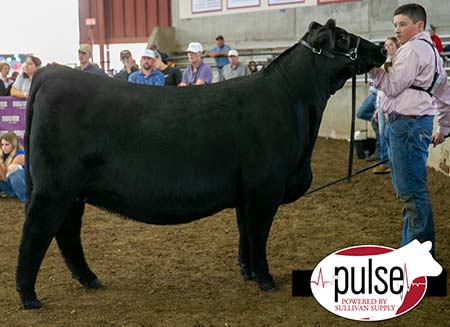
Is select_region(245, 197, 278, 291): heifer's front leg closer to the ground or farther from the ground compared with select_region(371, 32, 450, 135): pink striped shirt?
closer to the ground

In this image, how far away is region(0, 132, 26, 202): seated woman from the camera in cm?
767

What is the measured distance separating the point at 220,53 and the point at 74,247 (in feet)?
41.5

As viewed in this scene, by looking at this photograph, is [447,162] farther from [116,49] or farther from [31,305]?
[116,49]

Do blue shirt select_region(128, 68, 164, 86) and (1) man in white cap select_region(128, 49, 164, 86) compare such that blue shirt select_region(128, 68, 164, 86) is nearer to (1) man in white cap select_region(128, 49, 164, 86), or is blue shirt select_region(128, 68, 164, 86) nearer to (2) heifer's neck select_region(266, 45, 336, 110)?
Answer: (1) man in white cap select_region(128, 49, 164, 86)

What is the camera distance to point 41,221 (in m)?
3.86

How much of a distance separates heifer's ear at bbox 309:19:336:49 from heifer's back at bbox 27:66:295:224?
0.61 metres

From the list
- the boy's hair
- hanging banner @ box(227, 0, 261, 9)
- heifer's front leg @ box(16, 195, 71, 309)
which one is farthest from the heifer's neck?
hanging banner @ box(227, 0, 261, 9)

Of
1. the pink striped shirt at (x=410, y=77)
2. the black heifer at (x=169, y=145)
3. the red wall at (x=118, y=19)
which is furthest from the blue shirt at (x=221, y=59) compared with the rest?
the black heifer at (x=169, y=145)

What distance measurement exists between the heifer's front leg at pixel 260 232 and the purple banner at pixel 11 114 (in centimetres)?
616

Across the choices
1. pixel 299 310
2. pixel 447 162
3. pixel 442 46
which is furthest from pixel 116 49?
pixel 299 310

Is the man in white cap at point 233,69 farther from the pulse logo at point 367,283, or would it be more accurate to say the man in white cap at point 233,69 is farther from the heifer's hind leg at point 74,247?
the pulse logo at point 367,283

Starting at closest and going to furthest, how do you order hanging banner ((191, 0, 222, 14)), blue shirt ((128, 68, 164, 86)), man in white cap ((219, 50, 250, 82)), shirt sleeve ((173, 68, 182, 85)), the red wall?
blue shirt ((128, 68, 164, 86)), shirt sleeve ((173, 68, 182, 85)), man in white cap ((219, 50, 250, 82)), hanging banner ((191, 0, 222, 14)), the red wall

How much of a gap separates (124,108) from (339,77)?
149 centimetres

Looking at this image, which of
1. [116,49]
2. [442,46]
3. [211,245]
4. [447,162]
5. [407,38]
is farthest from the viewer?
[116,49]
